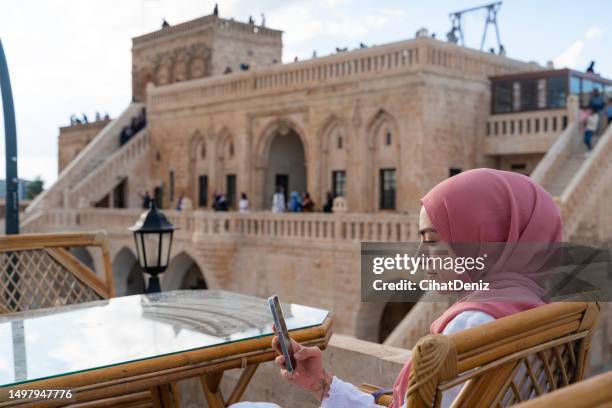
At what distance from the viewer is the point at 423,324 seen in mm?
11523

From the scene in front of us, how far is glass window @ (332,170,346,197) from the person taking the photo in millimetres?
18375

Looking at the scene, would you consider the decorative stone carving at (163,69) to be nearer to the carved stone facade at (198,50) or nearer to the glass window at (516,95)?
the carved stone facade at (198,50)

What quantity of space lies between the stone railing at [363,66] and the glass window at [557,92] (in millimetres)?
1666

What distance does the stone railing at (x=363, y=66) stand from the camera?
16125 mm

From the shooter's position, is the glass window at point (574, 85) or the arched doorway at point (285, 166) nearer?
the glass window at point (574, 85)

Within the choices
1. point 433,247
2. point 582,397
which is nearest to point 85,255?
point 433,247

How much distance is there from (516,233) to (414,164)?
14.3 metres

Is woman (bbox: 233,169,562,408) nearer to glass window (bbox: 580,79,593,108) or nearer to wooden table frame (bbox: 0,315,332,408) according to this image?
wooden table frame (bbox: 0,315,332,408)

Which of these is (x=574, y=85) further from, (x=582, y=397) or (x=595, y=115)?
(x=582, y=397)

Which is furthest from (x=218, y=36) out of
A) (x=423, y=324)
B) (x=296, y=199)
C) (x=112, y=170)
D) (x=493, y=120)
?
(x=423, y=324)

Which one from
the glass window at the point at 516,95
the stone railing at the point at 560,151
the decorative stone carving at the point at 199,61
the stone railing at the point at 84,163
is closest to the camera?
the stone railing at the point at 560,151

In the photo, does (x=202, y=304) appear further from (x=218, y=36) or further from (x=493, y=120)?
(x=218, y=36)

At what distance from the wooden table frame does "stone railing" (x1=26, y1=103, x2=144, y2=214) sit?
66.5 ft

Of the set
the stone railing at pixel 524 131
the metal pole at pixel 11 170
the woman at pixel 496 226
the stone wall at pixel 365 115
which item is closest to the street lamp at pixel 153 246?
the metal pole at pixel 11 170
